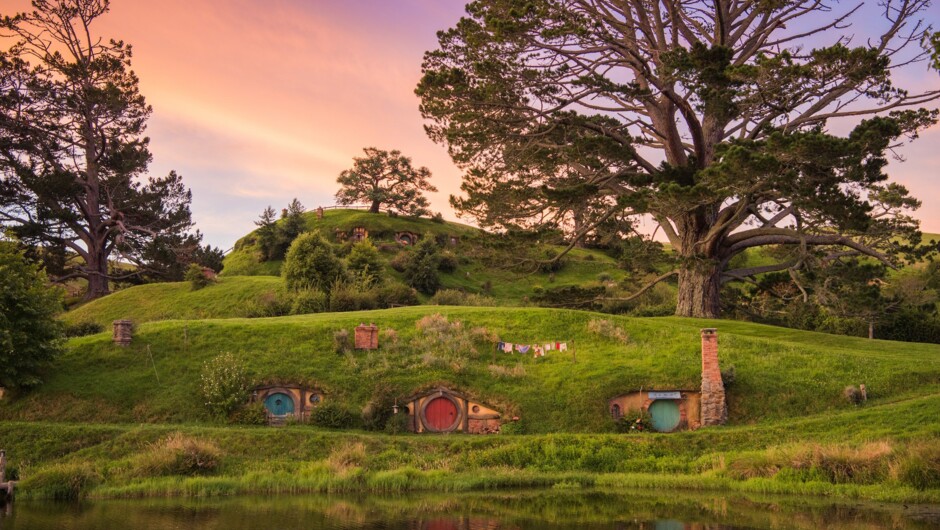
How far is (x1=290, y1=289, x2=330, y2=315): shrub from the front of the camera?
53.9 m

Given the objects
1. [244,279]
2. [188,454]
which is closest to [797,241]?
[188,454]

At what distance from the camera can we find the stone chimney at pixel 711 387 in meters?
32.9

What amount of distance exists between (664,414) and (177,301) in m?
45.4

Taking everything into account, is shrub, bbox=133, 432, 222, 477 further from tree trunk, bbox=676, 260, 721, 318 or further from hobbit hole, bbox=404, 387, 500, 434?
tree trunk, bbox=676, 260, 721, 318

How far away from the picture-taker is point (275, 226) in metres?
89.0

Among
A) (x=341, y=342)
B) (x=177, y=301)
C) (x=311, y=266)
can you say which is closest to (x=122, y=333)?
(x=341, y=342)

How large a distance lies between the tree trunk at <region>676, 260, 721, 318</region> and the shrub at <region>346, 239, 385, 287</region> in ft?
88.6

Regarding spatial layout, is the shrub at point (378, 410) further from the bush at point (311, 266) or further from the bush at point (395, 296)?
the bush at point (311, 266)

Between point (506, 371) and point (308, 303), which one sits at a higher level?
point (308, 303)

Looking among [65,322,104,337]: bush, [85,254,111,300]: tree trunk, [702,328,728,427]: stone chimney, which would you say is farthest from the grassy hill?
[85,254,111,300]: tree trunk

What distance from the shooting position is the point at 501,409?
34188mm

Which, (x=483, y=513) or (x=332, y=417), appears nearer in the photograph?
(x=483, y=513)

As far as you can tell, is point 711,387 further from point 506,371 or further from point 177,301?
point 177,301

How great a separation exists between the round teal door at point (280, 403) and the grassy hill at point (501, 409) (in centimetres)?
97
